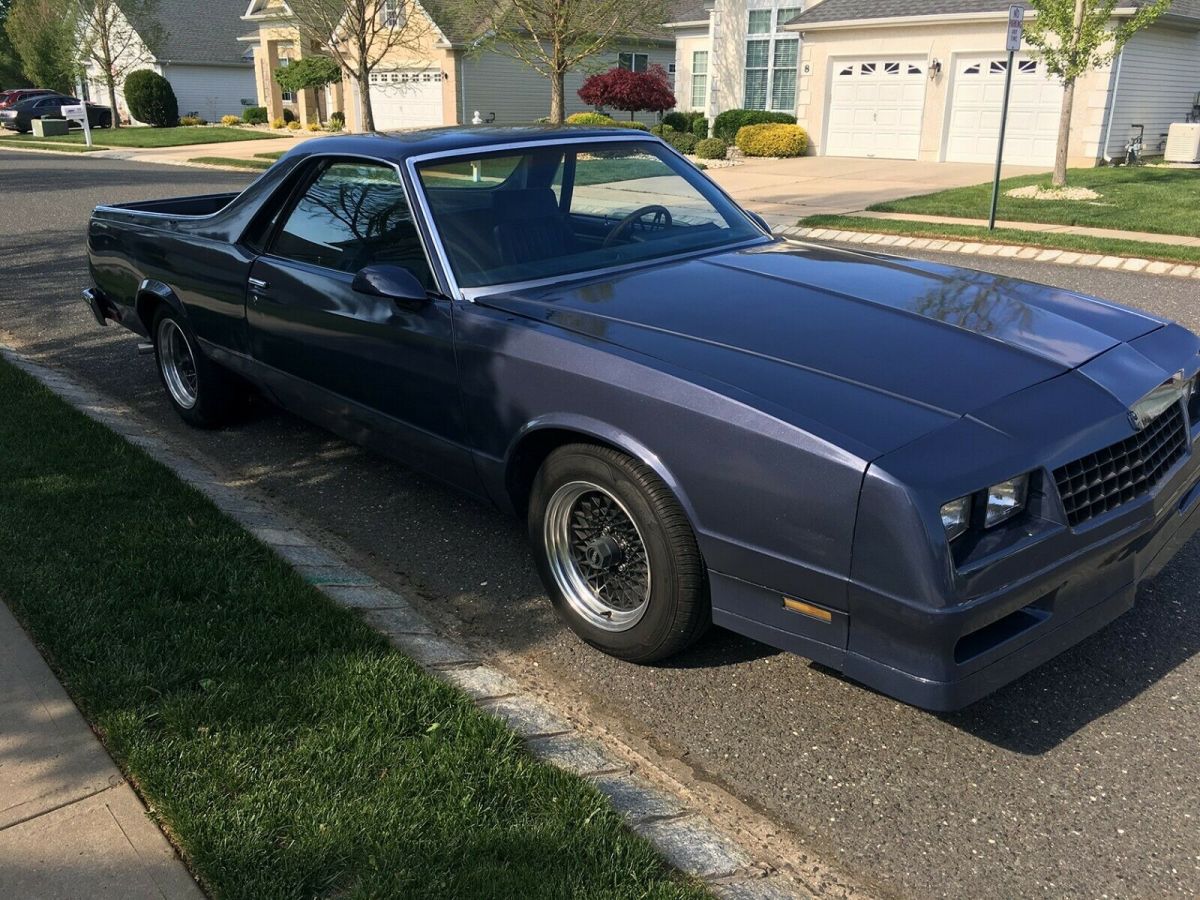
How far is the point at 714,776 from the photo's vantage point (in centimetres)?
293

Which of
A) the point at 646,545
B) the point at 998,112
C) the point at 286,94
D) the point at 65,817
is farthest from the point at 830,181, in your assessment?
the point at 286,94

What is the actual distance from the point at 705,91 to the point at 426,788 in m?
28.4

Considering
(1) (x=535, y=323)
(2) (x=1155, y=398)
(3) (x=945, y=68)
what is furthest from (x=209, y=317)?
(3) (x=945, y=68)

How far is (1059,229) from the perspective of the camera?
40.7ft

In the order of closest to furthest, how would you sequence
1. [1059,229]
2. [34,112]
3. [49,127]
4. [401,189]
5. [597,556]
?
[597,556]
[401,189]
[1059,229]
[49,127]
[34,112]

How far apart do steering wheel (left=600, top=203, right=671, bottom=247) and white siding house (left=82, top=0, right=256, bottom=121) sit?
1924 inches

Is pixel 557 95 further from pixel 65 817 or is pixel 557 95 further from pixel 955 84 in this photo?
pixel 65 817

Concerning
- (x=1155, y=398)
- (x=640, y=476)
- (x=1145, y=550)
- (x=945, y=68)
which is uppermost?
(x=945, y=68)

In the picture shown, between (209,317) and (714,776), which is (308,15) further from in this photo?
(714,776)

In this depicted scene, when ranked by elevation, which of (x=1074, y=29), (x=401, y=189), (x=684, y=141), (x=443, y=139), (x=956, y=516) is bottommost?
(x=956, y=516)

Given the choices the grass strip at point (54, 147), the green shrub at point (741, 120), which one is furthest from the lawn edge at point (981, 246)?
the grass strip at point (54, 147)

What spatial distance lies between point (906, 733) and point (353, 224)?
3.06 metres

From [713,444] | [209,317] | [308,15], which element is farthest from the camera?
[308,15]

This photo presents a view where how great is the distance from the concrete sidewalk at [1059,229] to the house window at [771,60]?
13518mm
